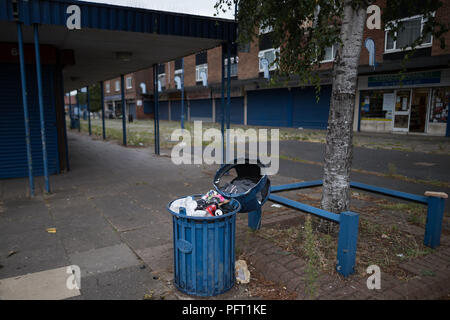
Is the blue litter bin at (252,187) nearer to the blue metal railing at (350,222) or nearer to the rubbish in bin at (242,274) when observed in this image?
the blue metal railing at (350,222)

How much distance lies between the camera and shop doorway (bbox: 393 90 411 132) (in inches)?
Result: 735

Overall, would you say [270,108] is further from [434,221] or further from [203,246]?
[203,246]

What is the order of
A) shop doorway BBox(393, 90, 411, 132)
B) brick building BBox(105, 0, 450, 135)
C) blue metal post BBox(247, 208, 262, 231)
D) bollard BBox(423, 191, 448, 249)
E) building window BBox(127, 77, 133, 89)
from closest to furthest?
bollard BBox(423, 191, 448, 249)
blue metal post BBox(247, 208, 262, 231)
brick building BBox(105, 0, 450, 135)
shop doorway BBox(393, 90, 411, 132)
building window BBox(127, 77, 133, 89)

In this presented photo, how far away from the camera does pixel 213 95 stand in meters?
33.7

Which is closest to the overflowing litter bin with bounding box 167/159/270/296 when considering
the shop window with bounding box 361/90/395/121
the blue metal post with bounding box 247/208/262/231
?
the blue metal post with bounding box 247/208/262/231

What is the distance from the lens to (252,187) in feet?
12.3

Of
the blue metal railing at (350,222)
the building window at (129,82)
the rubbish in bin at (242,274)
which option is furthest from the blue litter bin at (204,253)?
the building window at (129,82)

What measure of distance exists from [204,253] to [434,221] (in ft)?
9.29

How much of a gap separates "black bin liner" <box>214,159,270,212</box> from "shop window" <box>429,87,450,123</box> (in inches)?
676

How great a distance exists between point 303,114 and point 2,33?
20804mm

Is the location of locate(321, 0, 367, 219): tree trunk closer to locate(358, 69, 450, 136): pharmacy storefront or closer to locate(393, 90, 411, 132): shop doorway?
locate(358, 69, 450, 136): pharmacy storefront

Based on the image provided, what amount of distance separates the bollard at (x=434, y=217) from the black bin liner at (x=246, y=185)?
75.5 inches

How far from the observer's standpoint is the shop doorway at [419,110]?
1795cm
